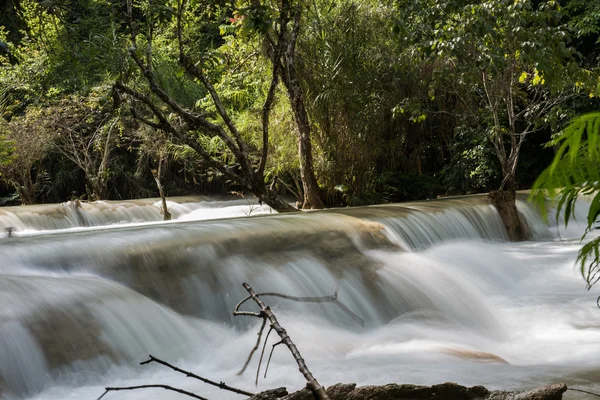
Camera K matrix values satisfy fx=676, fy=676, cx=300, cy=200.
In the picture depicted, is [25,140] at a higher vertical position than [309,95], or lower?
lower

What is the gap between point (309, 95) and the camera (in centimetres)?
1227

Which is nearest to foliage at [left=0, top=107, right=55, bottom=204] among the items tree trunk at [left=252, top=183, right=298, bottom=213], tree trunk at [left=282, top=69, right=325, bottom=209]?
tree trunk at [left=282, top=69, right=325, bottom=209]

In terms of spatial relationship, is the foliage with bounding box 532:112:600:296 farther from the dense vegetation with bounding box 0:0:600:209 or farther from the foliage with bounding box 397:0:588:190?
the foliage with bounding box 397:0:588:190

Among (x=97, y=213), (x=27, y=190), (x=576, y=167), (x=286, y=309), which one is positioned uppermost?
(x=576, y=167)

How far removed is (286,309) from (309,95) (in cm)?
721

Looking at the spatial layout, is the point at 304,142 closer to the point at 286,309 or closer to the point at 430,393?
the point at 286,309

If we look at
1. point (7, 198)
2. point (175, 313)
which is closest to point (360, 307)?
point (175, 313)

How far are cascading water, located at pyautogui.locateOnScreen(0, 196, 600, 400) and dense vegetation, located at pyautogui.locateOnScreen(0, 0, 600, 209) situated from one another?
1.77 meters

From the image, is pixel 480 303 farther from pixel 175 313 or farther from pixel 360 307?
pixel 175 313

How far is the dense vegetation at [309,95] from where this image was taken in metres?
9.34

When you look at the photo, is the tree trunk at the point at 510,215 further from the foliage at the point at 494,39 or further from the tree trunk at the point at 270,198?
the tree trunk at the point at 270,198

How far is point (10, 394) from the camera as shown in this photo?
3664 mm

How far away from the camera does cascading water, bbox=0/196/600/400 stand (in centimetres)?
399

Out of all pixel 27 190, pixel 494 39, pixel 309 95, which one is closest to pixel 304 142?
pixel 309 95
